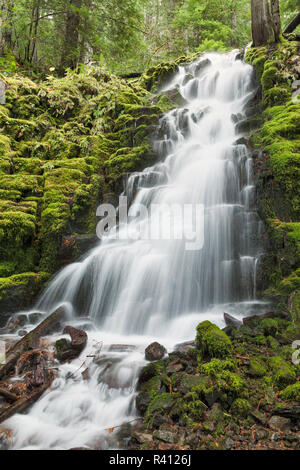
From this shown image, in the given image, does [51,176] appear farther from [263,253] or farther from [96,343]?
[263,253]

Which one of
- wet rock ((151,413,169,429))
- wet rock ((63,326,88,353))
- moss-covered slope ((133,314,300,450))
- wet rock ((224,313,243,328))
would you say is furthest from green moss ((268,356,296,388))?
wet rock ((63,326,88,353))

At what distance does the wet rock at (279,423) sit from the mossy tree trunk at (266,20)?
1163 centimetres

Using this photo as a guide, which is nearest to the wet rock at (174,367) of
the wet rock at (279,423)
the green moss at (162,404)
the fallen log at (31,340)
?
the green moss at (162,404)

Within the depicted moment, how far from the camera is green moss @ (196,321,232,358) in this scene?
10.5 feet

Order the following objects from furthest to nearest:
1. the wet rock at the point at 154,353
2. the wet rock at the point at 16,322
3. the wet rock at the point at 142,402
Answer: the wet rock at the point at 16,322
the wet rock at the point at 154,353
the wet rock at the point at 142,402

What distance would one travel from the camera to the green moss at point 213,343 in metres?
3.21

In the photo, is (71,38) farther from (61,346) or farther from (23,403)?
(23,403)

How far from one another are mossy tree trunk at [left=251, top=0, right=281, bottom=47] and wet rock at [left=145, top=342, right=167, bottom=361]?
1118 cm

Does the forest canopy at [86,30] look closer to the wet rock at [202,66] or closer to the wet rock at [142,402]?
the wet rock at [202,66]

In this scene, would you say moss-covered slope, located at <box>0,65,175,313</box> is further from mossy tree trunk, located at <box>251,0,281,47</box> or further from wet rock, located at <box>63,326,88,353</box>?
mossy tree trunk, located at <box>251,0,281,47</box>

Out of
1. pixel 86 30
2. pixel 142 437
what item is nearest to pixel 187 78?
pixel 86 30

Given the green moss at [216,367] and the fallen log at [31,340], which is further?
the fallen log at [31,340]
